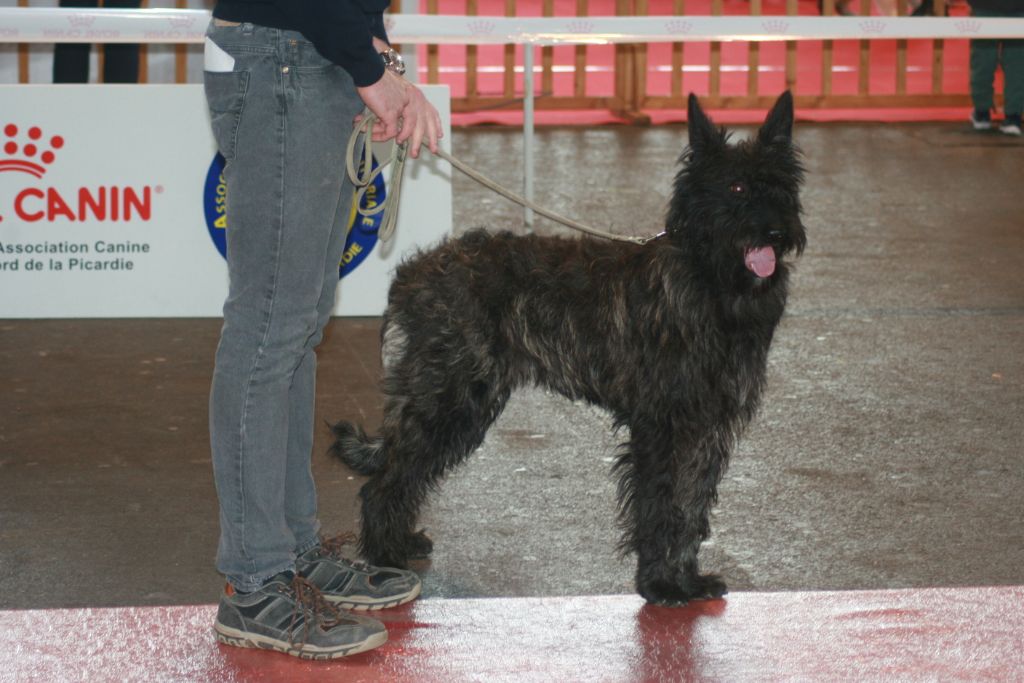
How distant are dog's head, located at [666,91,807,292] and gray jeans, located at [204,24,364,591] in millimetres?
855

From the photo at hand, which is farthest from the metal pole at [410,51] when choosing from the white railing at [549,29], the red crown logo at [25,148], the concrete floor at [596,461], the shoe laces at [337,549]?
the shoe laces at [337,549]

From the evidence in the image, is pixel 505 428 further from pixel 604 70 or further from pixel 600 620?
pixel 604 70

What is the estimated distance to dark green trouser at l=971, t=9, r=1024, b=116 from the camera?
1147 centimetres

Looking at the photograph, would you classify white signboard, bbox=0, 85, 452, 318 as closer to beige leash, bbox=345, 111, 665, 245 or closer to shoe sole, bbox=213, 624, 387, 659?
beige leash, bbox=345, 111, 665, 245

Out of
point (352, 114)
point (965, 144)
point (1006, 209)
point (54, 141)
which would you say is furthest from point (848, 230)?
point (352, 114)

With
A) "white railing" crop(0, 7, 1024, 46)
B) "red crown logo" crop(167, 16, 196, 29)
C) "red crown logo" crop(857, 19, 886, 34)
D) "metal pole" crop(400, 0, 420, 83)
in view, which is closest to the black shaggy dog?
"white railing" crop(0, 7, 1024, 46)

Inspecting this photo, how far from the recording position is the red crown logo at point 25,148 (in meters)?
6.62

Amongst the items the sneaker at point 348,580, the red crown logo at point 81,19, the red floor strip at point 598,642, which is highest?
the red crown logo at point 81,19

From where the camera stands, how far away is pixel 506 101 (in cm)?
1316

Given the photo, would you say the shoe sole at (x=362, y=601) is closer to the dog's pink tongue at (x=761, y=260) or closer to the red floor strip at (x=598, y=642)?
the red floor strip at (x=598, y=642)

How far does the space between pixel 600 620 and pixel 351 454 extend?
995 mm

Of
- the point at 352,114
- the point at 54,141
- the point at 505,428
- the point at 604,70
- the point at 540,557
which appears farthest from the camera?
the point at 604,70

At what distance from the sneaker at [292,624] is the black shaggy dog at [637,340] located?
490mm

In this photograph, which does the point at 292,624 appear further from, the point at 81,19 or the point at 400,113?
the point at 81,19
